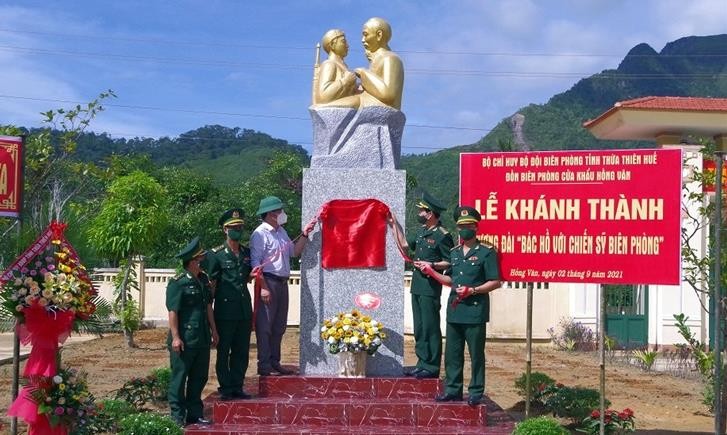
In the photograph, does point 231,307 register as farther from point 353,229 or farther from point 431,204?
point 431,204

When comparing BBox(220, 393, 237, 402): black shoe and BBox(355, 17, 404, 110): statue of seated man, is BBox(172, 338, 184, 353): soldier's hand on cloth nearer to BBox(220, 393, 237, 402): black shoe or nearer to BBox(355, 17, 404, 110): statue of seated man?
BBox(220, 393, 237, 402): black shoe

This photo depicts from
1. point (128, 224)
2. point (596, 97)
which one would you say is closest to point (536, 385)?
point (128, 224)

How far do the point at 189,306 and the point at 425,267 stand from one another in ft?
6.07

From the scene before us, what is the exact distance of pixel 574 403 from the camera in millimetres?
8555

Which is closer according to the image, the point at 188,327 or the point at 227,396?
the point at 188,327

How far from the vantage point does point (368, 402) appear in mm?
6938

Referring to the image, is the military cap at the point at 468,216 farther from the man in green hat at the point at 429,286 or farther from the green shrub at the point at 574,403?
the green shrub at the point at 574,403

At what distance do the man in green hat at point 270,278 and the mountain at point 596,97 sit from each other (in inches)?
609

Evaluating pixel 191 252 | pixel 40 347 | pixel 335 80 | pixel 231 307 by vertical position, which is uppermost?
pixel 335 80

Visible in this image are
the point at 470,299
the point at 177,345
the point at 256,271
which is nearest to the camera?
the point at 177,345

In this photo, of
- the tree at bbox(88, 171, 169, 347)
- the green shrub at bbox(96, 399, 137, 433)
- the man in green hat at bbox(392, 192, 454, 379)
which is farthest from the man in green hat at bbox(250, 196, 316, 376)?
the tree at bbox(88, 171, 169, 347)

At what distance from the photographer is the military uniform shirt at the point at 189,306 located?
257 inches

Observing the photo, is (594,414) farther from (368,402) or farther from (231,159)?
(231,159)

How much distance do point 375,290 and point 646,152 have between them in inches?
95.8
